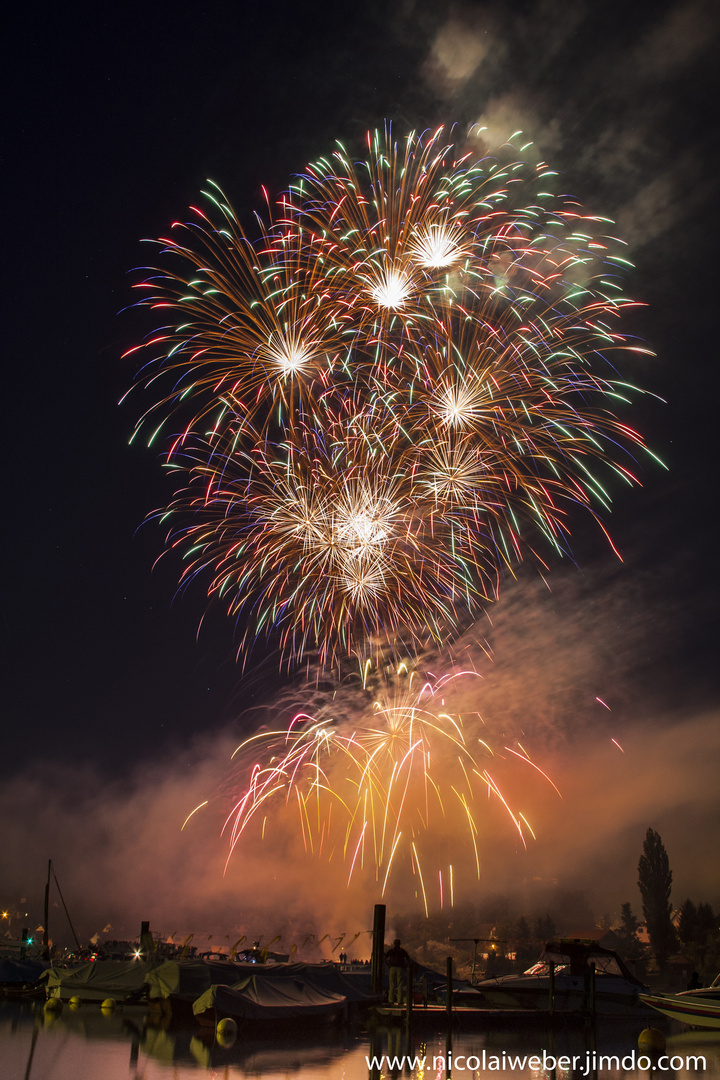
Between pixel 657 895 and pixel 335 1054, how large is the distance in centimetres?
8153

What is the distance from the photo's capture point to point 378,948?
33.9 meters

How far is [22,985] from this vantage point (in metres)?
41.3

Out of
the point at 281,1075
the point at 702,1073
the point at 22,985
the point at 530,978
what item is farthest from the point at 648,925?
the point at 281,1075

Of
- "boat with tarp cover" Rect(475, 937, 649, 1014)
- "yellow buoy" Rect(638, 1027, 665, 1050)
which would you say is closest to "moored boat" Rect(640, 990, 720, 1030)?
"boat with tarp cover" Rect(475, 937, 649, 1014)

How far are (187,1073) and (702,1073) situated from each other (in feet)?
37.3

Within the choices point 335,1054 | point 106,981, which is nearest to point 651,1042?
point 335,1054

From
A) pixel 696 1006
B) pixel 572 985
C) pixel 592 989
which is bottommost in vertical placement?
pixel 696 1006

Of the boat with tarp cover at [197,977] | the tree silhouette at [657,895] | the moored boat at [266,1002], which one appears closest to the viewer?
the moored boat at [266,1002]

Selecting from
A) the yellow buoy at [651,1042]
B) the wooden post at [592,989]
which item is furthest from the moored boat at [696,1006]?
the yellow buoy at [651,1042]

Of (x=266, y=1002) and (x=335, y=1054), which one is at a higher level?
(x=266, y=1002)

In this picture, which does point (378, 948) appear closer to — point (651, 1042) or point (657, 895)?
point (651, 1042)

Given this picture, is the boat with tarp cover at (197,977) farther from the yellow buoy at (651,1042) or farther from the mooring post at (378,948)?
the yellow buoy at (651,1042)

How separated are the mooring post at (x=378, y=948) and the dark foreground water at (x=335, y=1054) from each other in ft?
20.6

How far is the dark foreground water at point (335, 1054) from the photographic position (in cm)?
1666
